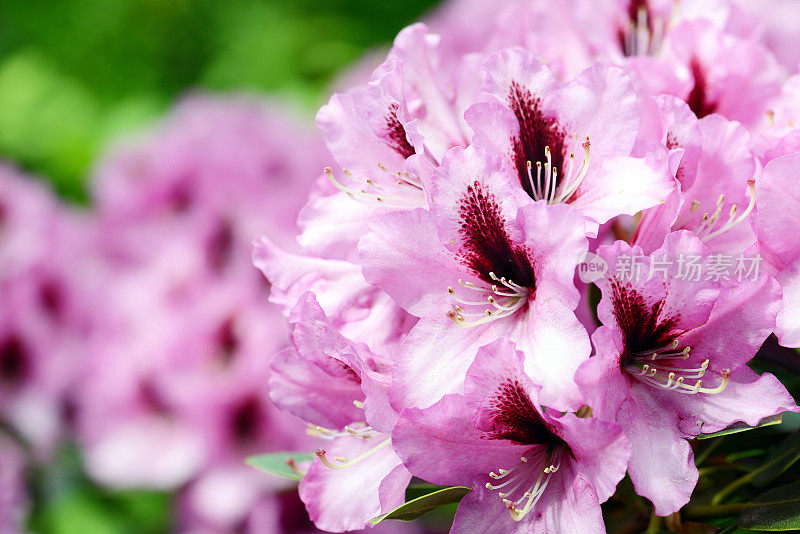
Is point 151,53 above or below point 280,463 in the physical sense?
above

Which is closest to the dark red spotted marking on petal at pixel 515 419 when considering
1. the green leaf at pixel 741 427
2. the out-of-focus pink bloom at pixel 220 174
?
the green leaf at pixel 741 427

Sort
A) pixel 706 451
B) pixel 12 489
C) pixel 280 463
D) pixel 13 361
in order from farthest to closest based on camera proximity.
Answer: pixel 13 361 < pixel 12 489 < pixel 280 463 < pixel 706 451

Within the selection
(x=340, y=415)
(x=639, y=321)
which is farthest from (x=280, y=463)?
(x=639, y=321)

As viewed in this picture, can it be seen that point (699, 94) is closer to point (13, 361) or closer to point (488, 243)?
point (488, 243)

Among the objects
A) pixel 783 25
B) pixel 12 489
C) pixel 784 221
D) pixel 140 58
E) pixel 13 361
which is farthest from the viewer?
pixel 140 58

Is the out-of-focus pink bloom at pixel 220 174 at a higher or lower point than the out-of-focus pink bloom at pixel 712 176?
lower

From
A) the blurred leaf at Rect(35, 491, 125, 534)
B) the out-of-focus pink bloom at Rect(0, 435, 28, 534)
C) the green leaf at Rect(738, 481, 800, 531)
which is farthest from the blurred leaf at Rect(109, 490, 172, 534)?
the green leaf at Rect(738, 481, 800, 531)

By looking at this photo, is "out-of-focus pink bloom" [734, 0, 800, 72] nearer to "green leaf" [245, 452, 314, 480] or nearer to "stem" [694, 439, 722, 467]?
"stem" [694, 439, 722, 467]

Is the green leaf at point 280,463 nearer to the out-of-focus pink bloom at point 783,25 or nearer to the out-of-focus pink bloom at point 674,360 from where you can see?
the out-of-focus pink bloom at point 674,360

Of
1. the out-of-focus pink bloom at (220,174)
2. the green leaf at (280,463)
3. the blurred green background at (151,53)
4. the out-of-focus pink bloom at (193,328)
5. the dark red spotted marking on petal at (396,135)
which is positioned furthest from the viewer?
the blurred green background at (151,53)
